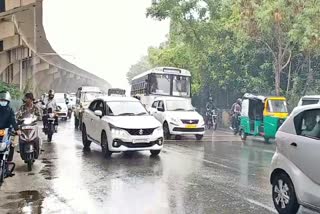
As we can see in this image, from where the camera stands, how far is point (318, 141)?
6.04 meters

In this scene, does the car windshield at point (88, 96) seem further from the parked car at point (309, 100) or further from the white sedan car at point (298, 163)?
the white sedan car at point (298, 163)

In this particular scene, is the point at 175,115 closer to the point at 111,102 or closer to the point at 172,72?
the point at 111,102

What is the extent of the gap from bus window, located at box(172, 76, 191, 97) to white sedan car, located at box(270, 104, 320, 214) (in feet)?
60.7

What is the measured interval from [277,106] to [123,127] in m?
8.28

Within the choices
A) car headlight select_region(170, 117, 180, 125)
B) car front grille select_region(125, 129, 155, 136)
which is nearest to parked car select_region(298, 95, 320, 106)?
car front grille select_region(125, 129, 155, 136)

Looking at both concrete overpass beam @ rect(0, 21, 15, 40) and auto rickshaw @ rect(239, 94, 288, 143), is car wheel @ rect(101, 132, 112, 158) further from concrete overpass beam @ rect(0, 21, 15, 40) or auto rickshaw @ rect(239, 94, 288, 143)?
concrete overpass beam @ rect(0, 21, 15, 40)

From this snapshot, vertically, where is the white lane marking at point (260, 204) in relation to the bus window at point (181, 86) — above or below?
below

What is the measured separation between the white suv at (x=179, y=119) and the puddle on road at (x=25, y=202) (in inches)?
413

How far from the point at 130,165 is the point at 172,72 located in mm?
14831

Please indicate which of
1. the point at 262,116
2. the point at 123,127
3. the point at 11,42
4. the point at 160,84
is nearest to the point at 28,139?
the point at 123,127

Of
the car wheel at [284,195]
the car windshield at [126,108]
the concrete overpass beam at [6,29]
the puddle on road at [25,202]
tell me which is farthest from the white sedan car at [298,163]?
the concrete overpass beam at [6,29]

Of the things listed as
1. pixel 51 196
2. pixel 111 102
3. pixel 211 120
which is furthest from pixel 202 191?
pixel 211 120

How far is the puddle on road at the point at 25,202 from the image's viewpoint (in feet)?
22.4

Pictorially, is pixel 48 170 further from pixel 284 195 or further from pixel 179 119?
pixel 179 119
